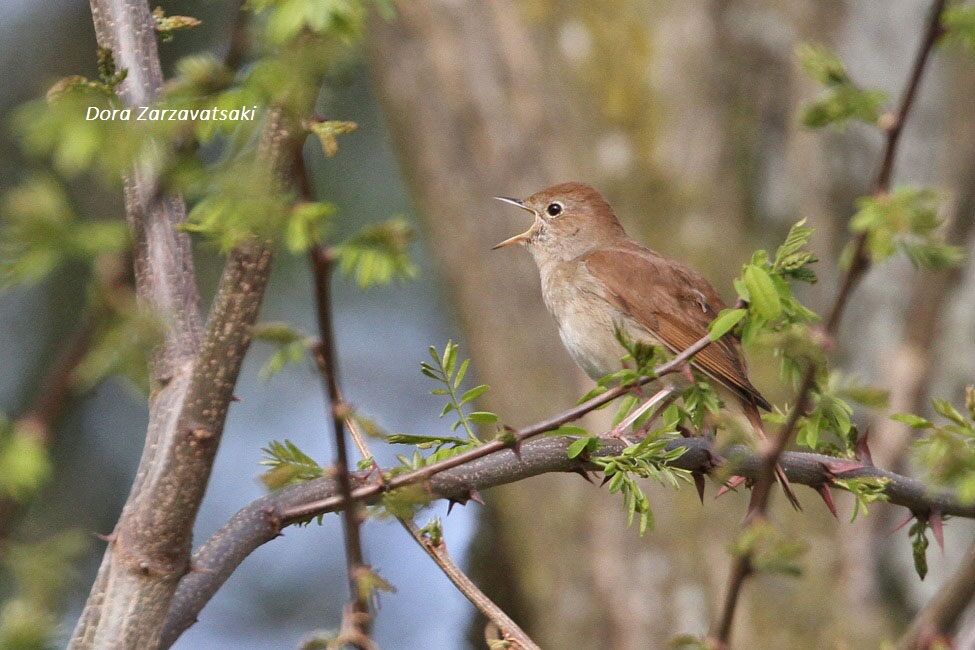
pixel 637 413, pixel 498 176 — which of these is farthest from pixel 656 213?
pixel 637 413

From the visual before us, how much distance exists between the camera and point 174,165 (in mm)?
1252

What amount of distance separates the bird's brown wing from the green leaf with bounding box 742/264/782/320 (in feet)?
7.81

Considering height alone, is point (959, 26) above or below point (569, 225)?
below

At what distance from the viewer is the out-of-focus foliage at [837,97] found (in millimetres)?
1443

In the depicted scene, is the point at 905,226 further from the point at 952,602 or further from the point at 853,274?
the point at 952,602

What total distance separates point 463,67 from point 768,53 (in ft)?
6.67

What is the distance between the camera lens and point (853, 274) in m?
1.32

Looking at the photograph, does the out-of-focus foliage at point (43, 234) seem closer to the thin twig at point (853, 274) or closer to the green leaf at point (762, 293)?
the thin twig at point (853, 274)

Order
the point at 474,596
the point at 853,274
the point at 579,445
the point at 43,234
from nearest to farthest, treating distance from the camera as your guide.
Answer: the point at 43,234
the point at 853,274
the point at 474,596
the point at 579,445

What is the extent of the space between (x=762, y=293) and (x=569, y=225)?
3478 millimetres

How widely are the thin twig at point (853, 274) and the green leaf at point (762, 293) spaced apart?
1.35 feet

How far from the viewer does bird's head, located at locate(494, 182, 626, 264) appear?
5266 millimetres

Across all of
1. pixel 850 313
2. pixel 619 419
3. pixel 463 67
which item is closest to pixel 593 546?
pixel 850 313

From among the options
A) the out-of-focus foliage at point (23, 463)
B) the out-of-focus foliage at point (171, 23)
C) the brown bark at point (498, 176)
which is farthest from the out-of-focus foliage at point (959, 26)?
the brown bark at point (498, 176)
